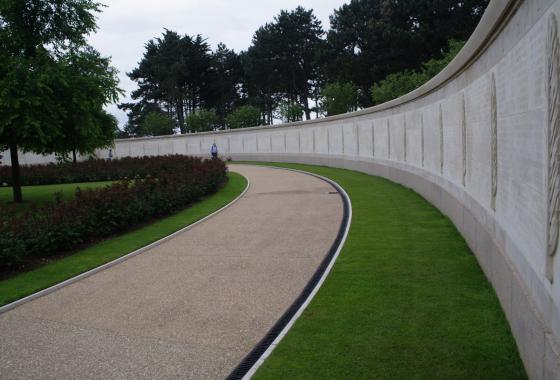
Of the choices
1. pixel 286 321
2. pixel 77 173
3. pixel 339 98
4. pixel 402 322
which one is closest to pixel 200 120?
pixel 339 98

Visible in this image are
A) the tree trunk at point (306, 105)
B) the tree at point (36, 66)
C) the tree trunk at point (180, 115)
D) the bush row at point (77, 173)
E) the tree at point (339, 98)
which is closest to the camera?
the tree at point (36, 66)

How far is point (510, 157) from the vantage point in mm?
6090

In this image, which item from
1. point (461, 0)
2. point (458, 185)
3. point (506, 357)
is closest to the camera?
point (506, 357)

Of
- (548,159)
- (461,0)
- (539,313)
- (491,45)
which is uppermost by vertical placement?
(461,0)

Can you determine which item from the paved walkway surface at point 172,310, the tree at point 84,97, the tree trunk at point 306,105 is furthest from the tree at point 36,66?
the tree trunk at point 306,105

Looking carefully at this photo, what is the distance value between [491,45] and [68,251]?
1003 centimetres

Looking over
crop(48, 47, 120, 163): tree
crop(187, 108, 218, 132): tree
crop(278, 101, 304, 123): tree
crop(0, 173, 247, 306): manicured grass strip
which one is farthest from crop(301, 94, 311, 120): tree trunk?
crop(0, 173, 247, 306): manicured grass strip

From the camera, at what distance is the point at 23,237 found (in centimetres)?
1206

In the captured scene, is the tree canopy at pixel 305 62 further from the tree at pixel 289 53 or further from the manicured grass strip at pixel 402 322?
the manicured grass strip at pixel 402 322

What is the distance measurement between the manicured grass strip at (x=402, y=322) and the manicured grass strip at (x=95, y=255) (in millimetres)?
5053

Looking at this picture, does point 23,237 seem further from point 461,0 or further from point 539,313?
point 461,0

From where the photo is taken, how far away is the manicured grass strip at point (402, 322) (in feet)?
17.8

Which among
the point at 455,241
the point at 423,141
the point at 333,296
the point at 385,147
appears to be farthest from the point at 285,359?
the point at 385,147

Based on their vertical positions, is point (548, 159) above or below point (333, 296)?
above
